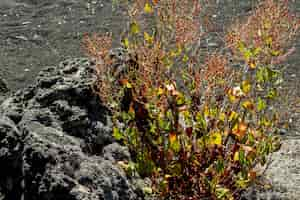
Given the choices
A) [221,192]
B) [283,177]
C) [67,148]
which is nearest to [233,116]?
[221,192]

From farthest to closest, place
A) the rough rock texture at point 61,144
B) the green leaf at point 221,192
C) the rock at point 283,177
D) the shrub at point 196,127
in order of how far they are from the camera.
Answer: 1. the rock at point 283,177
2. the shrub at point 196,127
3. the green leaf at point 221,192
4. the rough rock texture at point 61,144

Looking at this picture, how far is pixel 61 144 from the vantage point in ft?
8.27

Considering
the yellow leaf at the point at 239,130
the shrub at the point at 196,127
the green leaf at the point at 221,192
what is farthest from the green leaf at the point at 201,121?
the green leaf at the point at 221,192

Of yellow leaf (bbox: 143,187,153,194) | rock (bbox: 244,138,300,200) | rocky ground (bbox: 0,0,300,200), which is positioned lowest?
rock (bbox: 244,138,300,200)

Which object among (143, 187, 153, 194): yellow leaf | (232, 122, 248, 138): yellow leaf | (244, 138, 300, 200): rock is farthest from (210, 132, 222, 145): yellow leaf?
(244, 138, 300, 200): rock

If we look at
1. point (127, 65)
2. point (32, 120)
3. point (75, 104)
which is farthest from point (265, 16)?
point (32, 120)

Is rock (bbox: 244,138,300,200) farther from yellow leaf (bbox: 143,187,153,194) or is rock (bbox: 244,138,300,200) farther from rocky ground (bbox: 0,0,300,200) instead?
yellow leaf (bbox: 143,187,153,194)

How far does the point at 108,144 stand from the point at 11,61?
2.99m

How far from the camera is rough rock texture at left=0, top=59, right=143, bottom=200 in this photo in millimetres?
2359

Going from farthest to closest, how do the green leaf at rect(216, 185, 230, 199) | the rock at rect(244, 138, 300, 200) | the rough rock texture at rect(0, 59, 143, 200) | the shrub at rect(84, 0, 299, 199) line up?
the rock at rect(244, 138, 300, 200) < the shrub at rect(84, 0, 299, 199) < the green leaf at rect(216, 185, 230, 199) < the rough rock texture at rect(0, 59, 143, 200)

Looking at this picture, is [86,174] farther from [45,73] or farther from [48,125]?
[45,73]

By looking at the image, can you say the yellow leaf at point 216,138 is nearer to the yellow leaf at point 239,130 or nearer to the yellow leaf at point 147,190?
the yellow leaf at point 239,130

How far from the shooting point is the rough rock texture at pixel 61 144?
2.36 m

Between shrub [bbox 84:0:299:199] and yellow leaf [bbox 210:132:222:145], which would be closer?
yellow leaf [bbox 210:132:222:145]
